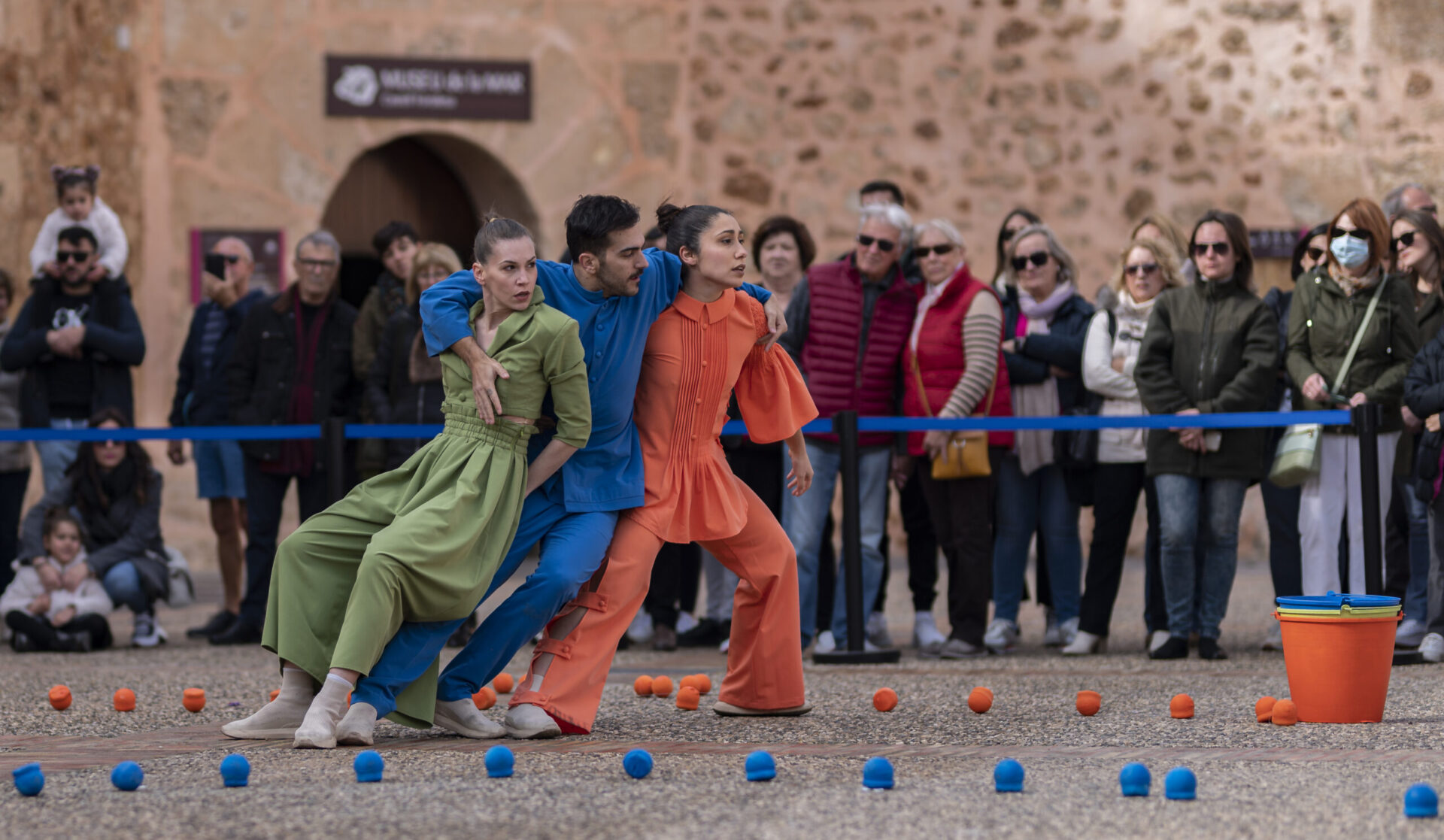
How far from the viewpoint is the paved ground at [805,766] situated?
354 cm

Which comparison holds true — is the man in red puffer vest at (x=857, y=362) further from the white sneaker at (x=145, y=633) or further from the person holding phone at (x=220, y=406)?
the white sneaker at (x=145, y=633)

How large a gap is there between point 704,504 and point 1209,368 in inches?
110

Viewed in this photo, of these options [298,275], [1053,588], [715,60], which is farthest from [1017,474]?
[715,60]

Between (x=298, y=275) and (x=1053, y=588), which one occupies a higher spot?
(x=298, y=275)

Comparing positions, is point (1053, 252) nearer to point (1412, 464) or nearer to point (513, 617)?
point (1412, 464)

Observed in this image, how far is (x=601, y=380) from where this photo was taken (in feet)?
16.0

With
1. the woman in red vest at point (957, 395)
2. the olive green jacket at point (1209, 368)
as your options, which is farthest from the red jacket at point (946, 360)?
the olive green jacket at point (1209, 368)

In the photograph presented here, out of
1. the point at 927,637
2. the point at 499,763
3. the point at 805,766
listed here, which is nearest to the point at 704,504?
the point at 805,766

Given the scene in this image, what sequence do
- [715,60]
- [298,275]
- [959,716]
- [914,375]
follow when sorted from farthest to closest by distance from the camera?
[715,60] → [298,275] → [914,375] → [959,716]

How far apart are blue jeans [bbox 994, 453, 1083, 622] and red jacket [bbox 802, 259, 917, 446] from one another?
0.58 meters

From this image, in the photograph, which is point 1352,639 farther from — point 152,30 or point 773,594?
point 152,30

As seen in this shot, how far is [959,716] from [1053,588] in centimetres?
247

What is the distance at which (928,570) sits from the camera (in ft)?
25.3

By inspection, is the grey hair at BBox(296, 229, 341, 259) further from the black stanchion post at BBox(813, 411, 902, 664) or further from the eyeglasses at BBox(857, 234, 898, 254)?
the black stanchion post at BBox(813, 411, 902, 664)
